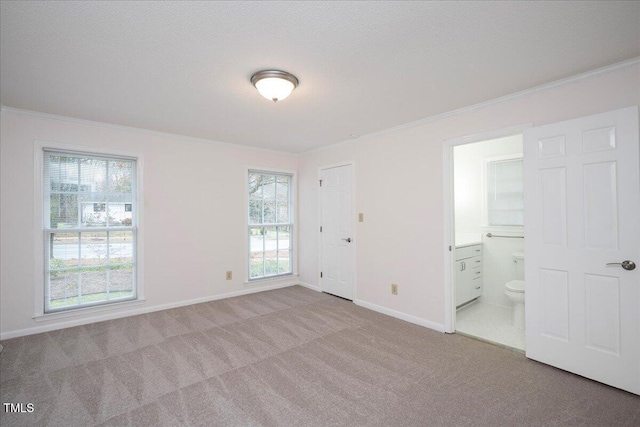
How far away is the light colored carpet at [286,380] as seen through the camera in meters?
1.98

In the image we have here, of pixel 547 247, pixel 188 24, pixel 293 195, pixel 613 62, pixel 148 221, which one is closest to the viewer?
pixel 188 24

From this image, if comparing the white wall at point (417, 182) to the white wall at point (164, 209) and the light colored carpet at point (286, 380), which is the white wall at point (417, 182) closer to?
the light colored carpet at point (286, 380)

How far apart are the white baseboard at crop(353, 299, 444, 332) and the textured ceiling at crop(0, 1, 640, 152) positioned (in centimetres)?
242

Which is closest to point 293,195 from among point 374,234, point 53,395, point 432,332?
point 374,234

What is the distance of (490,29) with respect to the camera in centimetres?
187

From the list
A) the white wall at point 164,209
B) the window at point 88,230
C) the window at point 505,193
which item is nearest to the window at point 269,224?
the white wall at point 164,209

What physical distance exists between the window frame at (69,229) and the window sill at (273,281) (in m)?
1.58

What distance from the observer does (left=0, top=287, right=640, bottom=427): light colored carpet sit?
1977 millimetres

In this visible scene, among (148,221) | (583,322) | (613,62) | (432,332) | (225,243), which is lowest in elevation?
(432,332)

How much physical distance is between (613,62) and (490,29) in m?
1.24

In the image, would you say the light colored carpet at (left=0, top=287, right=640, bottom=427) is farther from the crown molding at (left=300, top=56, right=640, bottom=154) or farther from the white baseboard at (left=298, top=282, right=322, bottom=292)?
the crown molding at (left=300, top=56, right=640, bottom=154)

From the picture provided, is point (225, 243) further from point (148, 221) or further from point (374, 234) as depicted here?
point (374, 234)

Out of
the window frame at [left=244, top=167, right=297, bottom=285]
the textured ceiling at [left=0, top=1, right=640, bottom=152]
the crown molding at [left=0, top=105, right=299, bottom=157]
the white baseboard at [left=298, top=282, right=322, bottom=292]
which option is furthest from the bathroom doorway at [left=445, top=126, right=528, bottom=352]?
the crown molding at [left=0, top=105, right=299, bottom=157]

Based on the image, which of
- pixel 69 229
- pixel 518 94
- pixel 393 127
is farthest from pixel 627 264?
pixel 69 229
